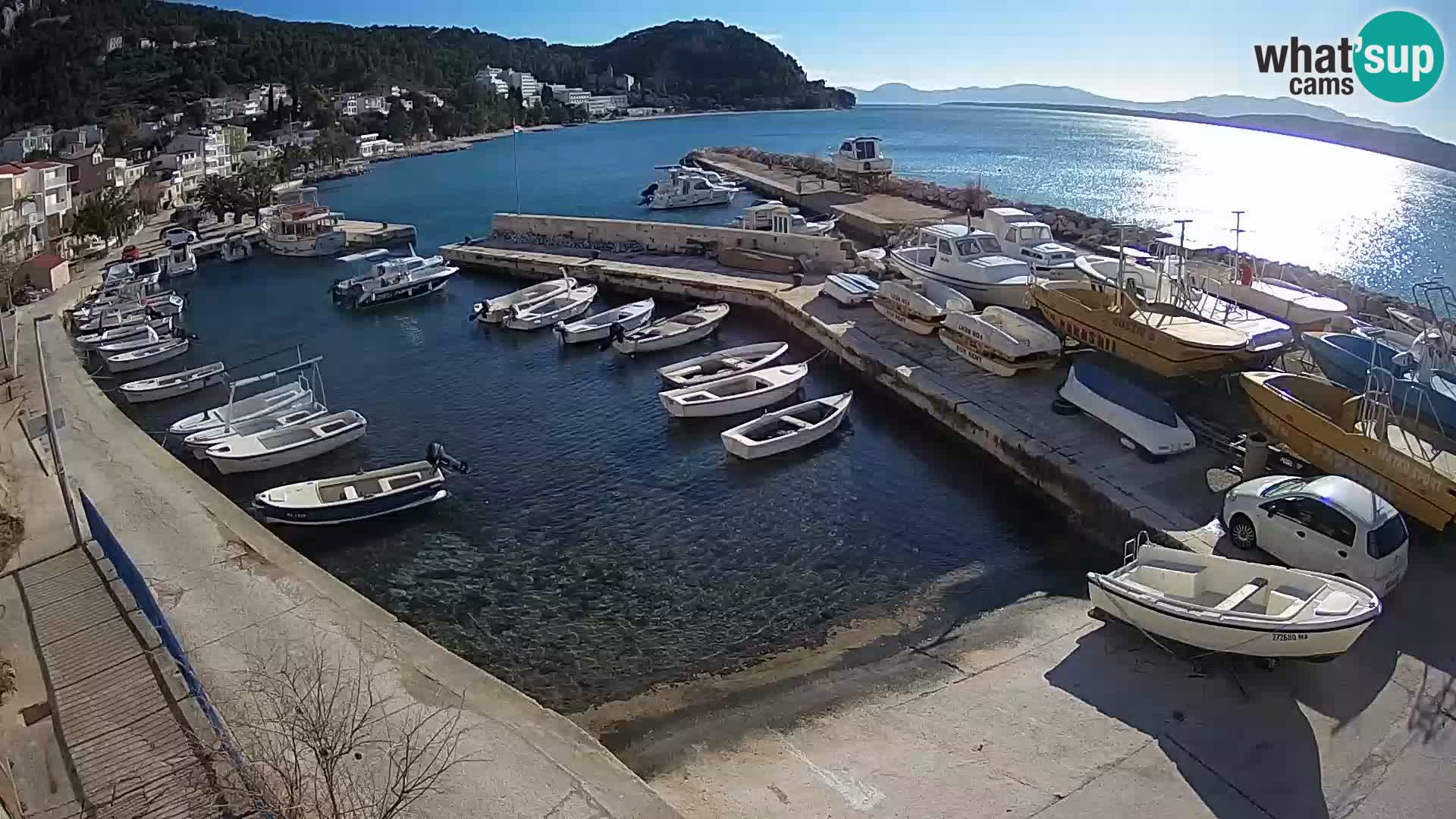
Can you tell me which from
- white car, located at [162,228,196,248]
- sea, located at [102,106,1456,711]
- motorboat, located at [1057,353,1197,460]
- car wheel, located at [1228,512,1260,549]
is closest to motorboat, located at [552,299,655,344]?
sea, located at [102,106,1456,711]

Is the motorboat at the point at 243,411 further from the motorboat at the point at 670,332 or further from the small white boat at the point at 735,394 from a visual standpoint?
the small white boat at the point at 735,394

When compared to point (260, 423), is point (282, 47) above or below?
above

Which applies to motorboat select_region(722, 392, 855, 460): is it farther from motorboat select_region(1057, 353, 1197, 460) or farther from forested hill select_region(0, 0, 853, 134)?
forested hill select_region(0, 0, 853, 134)

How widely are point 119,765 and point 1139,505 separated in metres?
13.5

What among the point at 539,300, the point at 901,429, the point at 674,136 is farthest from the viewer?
the point at 674,136

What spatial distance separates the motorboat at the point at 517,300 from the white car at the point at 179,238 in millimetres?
21825

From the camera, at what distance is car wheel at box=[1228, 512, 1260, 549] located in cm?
1232

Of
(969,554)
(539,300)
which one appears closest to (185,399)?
(539,300)

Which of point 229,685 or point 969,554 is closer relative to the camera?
point 229,685

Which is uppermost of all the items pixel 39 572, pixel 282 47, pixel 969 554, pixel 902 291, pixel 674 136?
pixel 282 47

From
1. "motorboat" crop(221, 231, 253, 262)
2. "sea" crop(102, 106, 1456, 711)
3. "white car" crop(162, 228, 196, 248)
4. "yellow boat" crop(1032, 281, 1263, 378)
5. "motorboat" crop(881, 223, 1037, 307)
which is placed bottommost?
"sea" crop(102, 106, 1456, 711)

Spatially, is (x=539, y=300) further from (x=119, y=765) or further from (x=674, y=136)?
(x=674, y=136)

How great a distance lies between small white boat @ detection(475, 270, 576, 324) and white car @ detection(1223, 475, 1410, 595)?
900 inches

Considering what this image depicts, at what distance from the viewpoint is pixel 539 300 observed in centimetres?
3055
